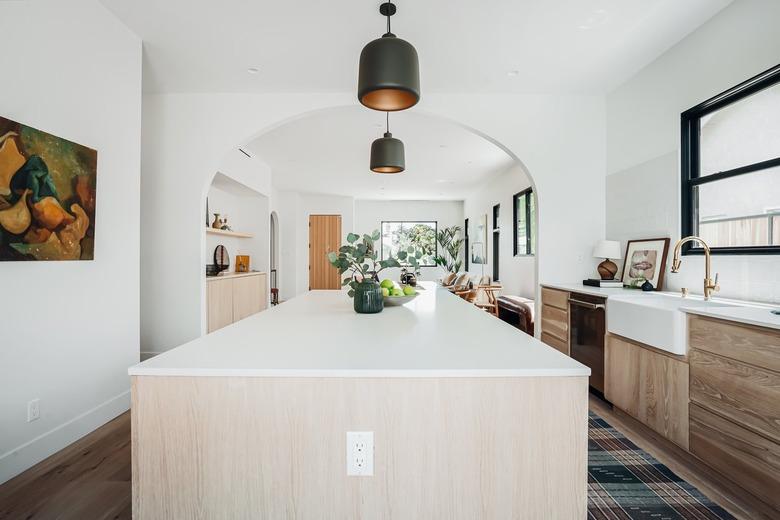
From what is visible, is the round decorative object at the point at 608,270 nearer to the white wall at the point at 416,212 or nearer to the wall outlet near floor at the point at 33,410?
the wall outlet near floor at the point at 33,410

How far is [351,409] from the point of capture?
1.02 metres

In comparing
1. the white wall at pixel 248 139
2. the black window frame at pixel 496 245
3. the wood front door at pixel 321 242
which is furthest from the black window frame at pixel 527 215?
the wood front door at pixel 321 242

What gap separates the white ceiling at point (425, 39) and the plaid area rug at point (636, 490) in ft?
9.01

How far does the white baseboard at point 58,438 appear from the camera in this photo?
2062mm

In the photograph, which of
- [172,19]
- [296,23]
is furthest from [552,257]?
[172,19]

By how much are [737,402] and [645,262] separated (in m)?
1.67

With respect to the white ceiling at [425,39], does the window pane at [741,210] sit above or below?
below

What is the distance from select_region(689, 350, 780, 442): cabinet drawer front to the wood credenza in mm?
4476

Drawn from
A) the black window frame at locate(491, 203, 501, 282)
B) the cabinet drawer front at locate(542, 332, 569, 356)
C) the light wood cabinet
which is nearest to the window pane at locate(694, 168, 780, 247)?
the light wood cabinet

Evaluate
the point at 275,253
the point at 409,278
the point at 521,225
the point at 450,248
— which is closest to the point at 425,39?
the point at 409,278

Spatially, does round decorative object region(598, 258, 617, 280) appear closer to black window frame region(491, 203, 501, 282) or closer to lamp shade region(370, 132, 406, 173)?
lamp shade region(370, 132, 406, 173)

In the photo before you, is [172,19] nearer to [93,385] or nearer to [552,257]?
[93,385]

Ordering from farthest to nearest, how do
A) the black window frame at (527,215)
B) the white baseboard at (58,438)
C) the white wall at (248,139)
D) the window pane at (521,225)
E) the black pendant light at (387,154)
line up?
the window pane at (521,225) < the black window frame at (527,215) < the white wall at (248,139) < the black pendant light at (387,154) < the white baseboard at (58,438)

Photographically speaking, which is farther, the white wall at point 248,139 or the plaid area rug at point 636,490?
the white wall at point 248,139
